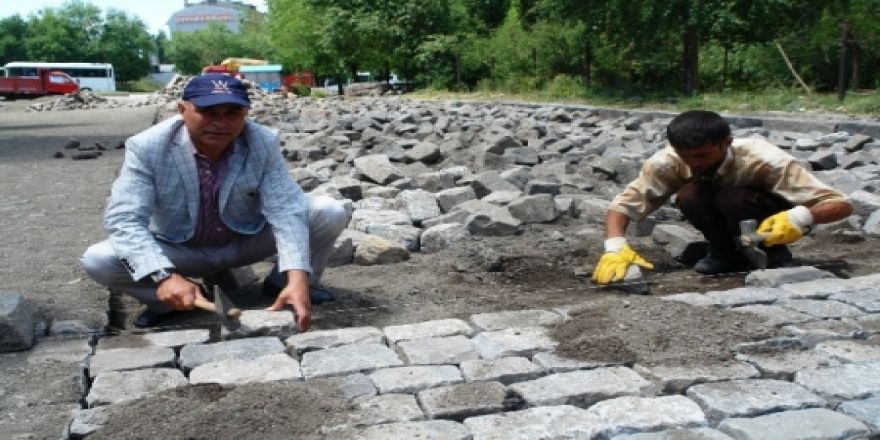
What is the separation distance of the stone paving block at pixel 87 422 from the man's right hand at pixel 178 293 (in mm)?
654

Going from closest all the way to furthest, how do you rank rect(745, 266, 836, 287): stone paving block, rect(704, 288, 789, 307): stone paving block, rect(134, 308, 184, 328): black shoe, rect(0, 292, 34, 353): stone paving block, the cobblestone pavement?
the cobblestone pavement → rect(0, 292, 34, 353): stone paving block → rect(704, 288, 789, 307): stone paving block → rect(134, 308, 184, 328): black shoe → rect(745, 266, 836, 287): stone paving block

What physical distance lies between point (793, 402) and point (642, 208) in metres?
2.07

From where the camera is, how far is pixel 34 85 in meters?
40.3

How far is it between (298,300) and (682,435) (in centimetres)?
153

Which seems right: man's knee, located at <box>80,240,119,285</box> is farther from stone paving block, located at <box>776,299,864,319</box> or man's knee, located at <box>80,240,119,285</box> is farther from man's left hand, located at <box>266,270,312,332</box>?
stone paving block, located at <box>776,299,864,319</box>

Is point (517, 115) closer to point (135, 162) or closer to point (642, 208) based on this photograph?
point (642, 208)

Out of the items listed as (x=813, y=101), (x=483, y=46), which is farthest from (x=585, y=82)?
(x=813, y=101)

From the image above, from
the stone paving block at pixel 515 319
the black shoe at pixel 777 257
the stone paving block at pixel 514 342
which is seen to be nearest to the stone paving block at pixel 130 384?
the stone paving block at pixel 514 342

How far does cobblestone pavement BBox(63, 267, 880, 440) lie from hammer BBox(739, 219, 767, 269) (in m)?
0.53

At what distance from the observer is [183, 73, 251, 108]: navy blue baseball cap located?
329 cm

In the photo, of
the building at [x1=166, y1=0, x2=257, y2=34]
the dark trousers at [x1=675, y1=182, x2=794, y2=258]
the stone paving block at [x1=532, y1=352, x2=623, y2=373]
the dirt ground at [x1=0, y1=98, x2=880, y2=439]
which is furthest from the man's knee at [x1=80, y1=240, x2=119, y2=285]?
the building at [x1=166, y1=0, x2=257, y2=34]

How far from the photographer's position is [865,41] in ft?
51.6

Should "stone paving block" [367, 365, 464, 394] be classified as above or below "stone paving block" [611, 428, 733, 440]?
below

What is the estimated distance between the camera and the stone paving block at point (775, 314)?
10.5 feet
